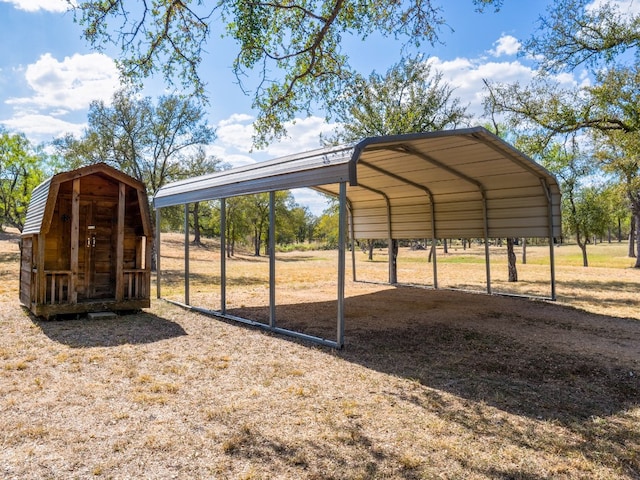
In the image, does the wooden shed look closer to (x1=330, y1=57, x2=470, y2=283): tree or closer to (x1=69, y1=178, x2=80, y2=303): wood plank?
(x1=69, y1=178, x2=80, y2=303): wood plank

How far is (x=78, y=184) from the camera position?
299 inches

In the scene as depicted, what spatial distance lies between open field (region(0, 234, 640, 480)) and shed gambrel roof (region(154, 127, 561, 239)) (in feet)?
8.52

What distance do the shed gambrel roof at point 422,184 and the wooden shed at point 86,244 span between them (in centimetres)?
142

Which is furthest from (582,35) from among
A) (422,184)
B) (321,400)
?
(321,400)

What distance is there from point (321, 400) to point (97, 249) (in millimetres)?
6530

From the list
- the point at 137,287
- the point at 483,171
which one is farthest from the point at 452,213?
the point at 137,287

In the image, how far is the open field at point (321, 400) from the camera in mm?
2717

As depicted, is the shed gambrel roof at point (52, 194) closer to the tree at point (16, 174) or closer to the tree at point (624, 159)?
the tree at point (624, 159)

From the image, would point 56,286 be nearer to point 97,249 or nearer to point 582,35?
point 97,249

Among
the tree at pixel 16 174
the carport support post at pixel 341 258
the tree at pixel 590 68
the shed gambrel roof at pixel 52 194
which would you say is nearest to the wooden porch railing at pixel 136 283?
the shed gambrel roof at pixel 52 194

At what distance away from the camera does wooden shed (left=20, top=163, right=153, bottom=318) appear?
24.2 ft

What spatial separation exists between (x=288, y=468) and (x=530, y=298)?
32.6ft

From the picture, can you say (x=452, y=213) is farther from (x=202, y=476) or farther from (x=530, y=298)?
(x=202, y=476)

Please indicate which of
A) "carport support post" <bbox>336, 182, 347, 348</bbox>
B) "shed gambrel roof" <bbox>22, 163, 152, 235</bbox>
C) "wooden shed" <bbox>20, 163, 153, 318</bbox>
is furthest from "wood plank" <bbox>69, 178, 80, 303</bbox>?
"carport support post" <bbox>336, 182, 347, 348</bbox>
